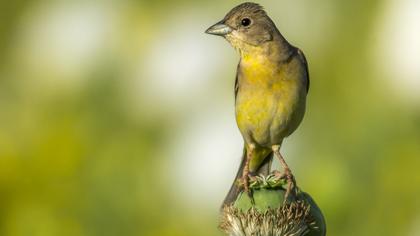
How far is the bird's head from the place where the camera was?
6.03 meters

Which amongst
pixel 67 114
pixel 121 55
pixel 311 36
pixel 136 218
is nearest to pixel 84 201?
pixel 136 218

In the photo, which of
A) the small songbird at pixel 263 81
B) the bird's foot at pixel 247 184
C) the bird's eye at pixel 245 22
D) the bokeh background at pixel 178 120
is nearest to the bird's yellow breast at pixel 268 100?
the small songbird at pixel 263 81

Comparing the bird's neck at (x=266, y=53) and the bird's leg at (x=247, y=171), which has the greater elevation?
the bird's neck at (x=266, y=53)

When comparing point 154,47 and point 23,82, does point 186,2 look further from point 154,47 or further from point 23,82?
point 23,82

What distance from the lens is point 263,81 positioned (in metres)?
6.02

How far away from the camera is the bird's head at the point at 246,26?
6031 mm

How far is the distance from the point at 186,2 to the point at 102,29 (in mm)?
917

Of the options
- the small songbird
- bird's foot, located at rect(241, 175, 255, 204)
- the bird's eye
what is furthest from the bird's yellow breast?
bird's foot, located at rect(241, 175, 255, 204)

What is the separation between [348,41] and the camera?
10.3 m

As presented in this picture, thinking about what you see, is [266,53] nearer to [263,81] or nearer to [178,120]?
[263,81]

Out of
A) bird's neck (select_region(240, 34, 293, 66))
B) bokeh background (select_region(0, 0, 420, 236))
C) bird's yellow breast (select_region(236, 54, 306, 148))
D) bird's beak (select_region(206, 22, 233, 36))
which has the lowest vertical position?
bokeh background (select_region(0, 0, 420, 236))

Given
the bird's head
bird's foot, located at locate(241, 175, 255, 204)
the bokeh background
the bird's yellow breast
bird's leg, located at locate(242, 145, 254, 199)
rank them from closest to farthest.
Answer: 1. bird's foot, located at locate(241, 175, 255, 204)
2. bird's leg, located at locate(242, 145, 254, 199)
3. the bird's yellow breast
4. the bird's head
5. the bokeh background

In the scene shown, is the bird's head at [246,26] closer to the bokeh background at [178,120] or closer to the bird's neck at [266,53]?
the bird's neck at [266,53]

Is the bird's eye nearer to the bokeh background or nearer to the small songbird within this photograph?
the small songbird
